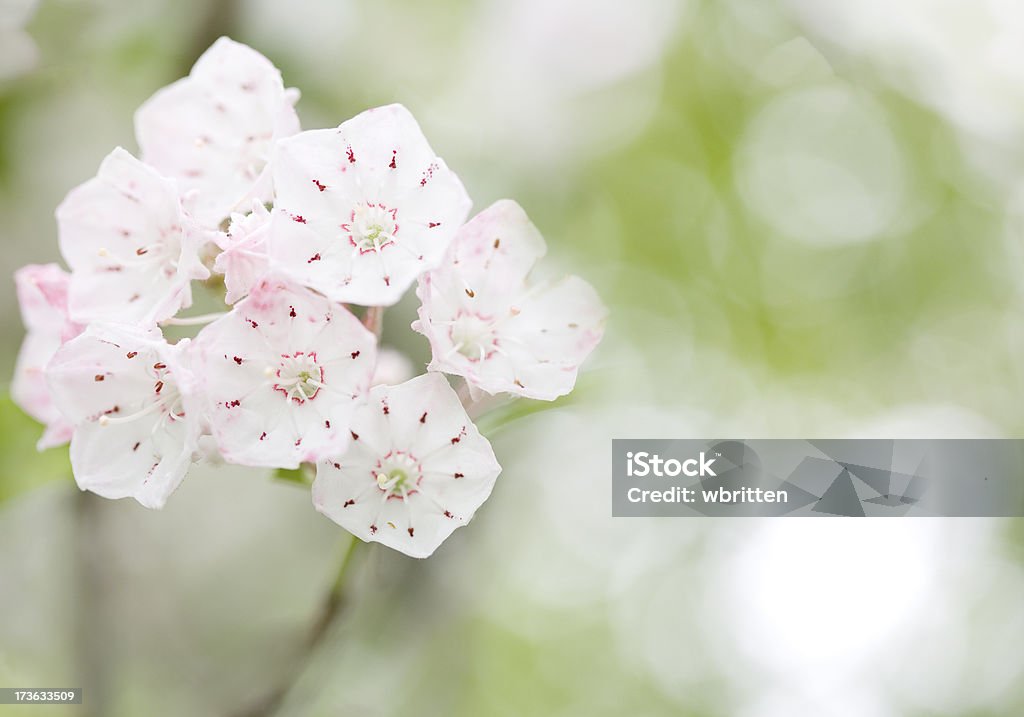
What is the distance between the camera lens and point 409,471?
1027mm

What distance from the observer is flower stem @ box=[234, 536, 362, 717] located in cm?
117

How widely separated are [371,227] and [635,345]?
1.22 metres

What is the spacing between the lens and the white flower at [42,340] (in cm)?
114

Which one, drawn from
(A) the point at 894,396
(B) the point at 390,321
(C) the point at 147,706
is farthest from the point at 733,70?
(C) the point at 147,706

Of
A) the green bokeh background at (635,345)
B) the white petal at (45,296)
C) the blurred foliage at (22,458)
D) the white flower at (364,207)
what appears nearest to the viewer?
the white flower at (364,207)

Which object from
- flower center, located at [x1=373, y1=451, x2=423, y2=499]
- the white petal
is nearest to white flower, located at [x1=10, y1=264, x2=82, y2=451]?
the white petal

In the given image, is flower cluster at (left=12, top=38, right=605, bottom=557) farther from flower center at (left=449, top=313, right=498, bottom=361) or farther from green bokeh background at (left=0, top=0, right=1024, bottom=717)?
green bokeh background at (left=0, top=0, right=1024, bottom=717)

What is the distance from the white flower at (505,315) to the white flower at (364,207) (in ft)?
0.16

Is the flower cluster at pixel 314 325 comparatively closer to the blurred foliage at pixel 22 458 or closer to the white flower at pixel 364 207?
the white flower at pixel 364 207

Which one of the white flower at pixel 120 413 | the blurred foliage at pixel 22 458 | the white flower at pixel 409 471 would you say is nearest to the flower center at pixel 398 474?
the white flower at pixel 409 471

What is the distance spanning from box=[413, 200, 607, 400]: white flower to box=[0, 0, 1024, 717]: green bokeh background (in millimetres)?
460

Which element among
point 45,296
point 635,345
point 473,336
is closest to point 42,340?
point 45,296

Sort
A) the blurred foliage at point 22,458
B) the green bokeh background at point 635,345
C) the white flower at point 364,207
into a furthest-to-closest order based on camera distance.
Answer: the green bokeh background at point 635,345 < the blurred foliage at point 22,458 < the white flower at point 364,207

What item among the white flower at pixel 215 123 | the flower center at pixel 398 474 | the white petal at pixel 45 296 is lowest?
the flower center at pixel 398 474
